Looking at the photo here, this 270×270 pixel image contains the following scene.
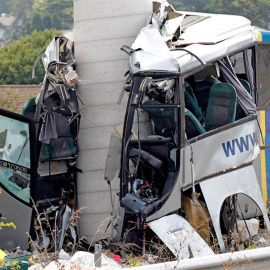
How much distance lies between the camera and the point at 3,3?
148375mm

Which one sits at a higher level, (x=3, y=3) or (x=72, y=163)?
(x=72, y=163)

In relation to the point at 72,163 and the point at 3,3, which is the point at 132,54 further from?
the point at 3,3

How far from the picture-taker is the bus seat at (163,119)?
10922 millimetres

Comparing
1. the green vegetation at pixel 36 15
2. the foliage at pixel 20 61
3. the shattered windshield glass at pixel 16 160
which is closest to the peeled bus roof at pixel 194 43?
the shattered windshield glass at pixel 16 160

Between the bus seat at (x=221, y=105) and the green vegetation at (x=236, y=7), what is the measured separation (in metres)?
79.5

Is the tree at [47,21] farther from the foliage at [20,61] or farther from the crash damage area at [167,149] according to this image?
the crash damage area at [167,149]

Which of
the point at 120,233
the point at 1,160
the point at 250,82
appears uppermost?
the point at 250,82

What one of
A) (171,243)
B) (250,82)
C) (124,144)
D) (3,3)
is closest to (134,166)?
(124,144)

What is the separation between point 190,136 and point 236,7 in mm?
84117

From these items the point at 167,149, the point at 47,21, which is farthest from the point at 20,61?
the point at 167,149

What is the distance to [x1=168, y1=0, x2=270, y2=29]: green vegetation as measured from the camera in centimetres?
9149

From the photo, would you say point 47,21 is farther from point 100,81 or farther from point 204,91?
point 204,91

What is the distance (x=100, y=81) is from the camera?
12312 mm

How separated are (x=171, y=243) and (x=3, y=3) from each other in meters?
142
